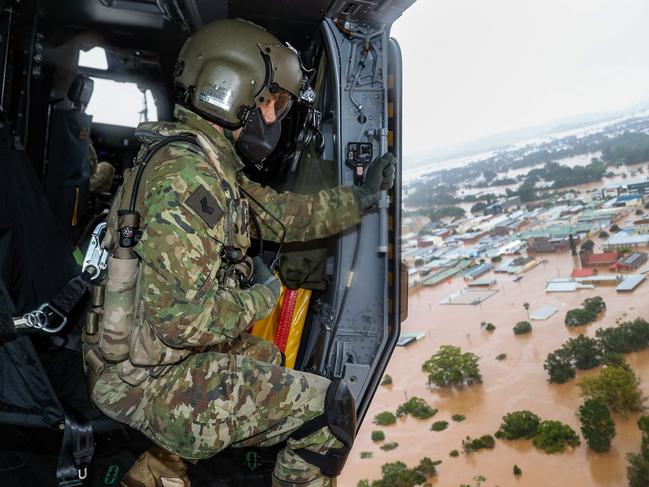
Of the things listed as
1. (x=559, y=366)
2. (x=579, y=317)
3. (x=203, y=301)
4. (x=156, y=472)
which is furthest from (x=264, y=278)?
(x=559, y=366)

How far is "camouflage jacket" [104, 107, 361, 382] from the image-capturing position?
3.92 ft

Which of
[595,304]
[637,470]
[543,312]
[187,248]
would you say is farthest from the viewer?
[543,312]

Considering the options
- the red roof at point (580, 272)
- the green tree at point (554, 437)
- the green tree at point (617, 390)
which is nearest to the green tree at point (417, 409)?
the green tree at point (554, 437)

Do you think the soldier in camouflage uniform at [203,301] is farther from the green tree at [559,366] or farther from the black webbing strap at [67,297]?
the green tree at [559,366]

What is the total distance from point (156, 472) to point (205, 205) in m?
1.01

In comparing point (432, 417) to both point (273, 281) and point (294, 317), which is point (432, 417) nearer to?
point (294, 317)

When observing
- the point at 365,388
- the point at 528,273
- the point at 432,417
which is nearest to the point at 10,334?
the point at 365,388

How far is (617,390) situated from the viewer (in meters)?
5.06

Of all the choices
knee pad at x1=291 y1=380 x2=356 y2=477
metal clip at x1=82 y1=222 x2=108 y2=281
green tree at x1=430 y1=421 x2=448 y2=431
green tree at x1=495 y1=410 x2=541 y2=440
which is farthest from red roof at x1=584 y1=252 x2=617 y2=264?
metal clip at x1=82 y1=222 x2=108 y2=281

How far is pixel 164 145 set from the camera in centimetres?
134

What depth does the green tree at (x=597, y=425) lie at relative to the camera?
16.6 ft

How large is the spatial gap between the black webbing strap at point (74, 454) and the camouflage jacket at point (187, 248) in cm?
46

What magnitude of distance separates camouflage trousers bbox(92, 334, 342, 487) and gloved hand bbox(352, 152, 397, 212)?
2.32ft

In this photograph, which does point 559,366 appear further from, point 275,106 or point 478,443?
point 275,106
